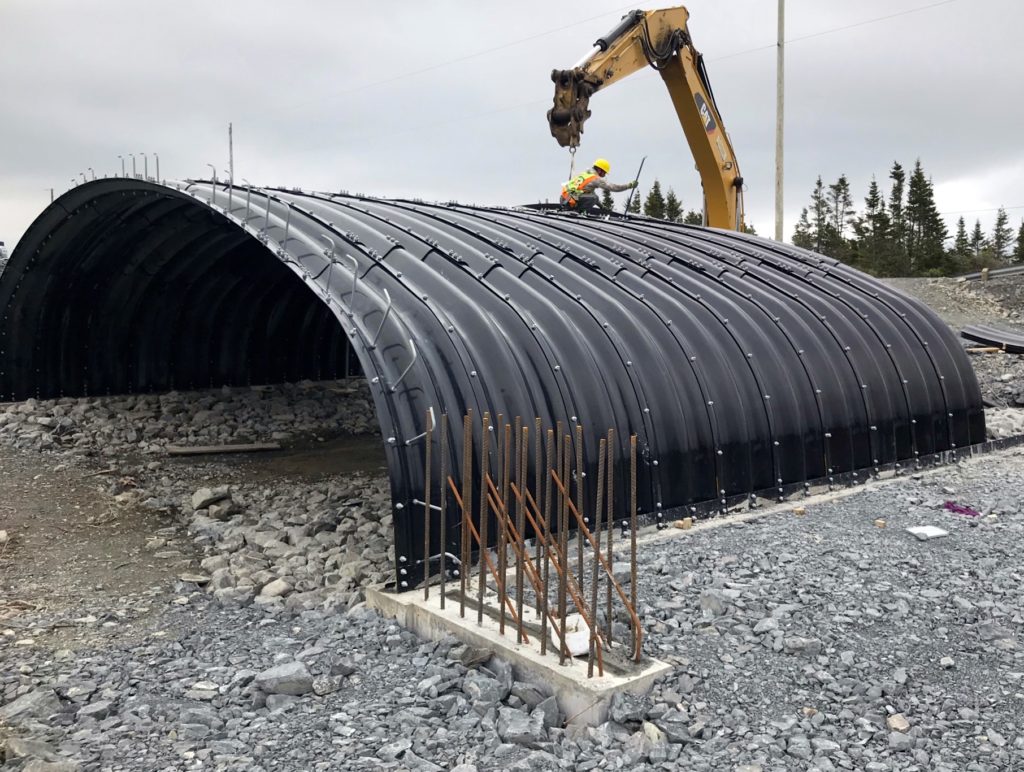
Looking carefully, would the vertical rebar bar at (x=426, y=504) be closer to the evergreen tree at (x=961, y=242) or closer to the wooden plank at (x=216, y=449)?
the wooden plank at (x=216, y=449)

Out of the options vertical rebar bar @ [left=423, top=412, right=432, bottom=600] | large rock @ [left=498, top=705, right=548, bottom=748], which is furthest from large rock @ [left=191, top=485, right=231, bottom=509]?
large rock @ [left=498, top=705, right=548, bottom=748]

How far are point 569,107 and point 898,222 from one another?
58.8 meters

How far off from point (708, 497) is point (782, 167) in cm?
2018

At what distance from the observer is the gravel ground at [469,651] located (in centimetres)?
476

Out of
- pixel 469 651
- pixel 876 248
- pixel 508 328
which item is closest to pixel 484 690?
pixel 469 651

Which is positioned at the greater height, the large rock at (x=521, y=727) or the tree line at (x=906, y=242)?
the tree line at (x=906, y=242)

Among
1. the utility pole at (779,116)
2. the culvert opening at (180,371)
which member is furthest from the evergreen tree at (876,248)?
the culvert opening at (180,371)

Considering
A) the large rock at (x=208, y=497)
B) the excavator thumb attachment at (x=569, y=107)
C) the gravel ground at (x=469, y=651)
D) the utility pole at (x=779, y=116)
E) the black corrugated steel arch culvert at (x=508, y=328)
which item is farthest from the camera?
the utility pole at (x=779, y=116)

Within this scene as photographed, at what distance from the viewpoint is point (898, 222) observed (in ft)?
217

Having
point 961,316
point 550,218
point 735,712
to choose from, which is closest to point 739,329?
point 550,218

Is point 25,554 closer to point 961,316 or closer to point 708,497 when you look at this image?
point 708,497

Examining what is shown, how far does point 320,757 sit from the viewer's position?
15.6ft

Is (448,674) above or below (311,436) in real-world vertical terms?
below

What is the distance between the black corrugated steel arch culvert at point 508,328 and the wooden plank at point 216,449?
290 cm
